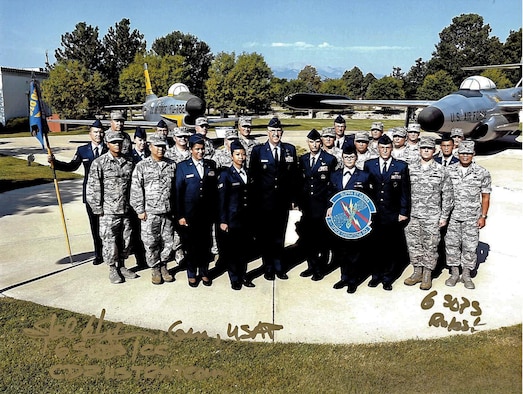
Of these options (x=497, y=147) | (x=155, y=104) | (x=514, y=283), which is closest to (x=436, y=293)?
(x=514, y=283)

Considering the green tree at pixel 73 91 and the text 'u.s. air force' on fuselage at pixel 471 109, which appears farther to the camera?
the green tree at pixel 73 91

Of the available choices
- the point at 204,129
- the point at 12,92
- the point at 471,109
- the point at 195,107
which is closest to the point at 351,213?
the point at 204,129

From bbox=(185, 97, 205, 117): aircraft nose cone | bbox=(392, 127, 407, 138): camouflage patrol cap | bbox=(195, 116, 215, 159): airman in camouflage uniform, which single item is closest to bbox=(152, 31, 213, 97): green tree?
bbox=(185, 97, 205, 117): aircraft nose cone

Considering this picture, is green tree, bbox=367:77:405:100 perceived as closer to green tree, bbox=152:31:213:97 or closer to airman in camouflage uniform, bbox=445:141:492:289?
green tree, bbox=152:31:213:97

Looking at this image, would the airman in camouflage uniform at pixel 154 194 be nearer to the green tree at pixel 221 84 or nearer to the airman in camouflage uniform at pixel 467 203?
the airman in camouflage uniform at pixel 467 203

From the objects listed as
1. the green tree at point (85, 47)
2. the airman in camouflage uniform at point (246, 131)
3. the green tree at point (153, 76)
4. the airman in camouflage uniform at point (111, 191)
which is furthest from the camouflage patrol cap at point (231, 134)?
the green tree at point (85, 47)

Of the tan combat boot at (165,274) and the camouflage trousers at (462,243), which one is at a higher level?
the camouflage trousers at (462,243)

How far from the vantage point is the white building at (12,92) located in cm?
3031

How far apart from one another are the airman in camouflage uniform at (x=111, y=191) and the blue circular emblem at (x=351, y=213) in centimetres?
235

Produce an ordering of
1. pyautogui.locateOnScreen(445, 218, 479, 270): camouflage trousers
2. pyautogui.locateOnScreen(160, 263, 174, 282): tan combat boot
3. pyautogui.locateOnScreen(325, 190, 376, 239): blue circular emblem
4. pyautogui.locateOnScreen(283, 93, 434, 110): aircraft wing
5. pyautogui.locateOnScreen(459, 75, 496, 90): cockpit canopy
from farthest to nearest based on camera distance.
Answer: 1. pyautogui.locateOnScreen(459, 75, 496, 90): cockpit canopy
2. pyautogui.locateOnScreen(283, 93, 434, 110): aircraft wing
3. pyautogui.locateOnScreen(160, 263, 174, 282): tan combat boot
4. pyautogui.locateOnScreen(445, 218, 479, 270): camouflage trousers
5. pyautogui.locateOnScreen(325, 190, 376, 239): blue circular emblem

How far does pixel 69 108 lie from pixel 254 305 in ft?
96.5

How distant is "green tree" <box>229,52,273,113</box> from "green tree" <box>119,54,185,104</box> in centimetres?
379

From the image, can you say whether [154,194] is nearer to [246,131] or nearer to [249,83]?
[246,131]

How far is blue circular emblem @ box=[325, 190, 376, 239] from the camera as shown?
4.44 metres
